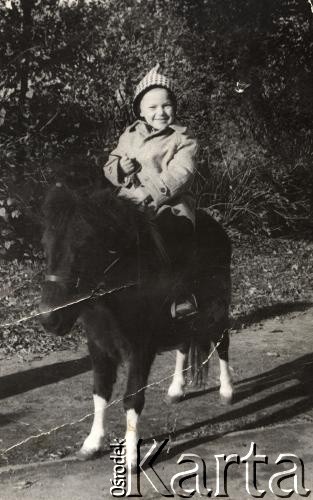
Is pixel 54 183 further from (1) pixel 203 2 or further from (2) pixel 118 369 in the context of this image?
(1) pixel 203 2

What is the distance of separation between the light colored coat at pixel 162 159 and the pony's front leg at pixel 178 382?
3.41 feet

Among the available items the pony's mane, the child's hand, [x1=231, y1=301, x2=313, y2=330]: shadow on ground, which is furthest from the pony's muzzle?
[x1=231, y1=301, x2=313, y2=330]: shadow on ground

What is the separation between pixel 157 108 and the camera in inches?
163

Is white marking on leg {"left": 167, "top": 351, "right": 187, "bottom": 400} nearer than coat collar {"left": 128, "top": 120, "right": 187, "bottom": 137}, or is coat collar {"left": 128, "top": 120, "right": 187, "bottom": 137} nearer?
coat collar {"left": 128, "top": 120, "right": 187, "bottom": 137}

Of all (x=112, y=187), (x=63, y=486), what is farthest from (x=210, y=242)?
(x=63, y=486)

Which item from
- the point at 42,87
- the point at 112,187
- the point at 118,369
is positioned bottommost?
the point at 118,369

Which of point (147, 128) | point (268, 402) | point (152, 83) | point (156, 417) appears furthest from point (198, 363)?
point (152, 83)

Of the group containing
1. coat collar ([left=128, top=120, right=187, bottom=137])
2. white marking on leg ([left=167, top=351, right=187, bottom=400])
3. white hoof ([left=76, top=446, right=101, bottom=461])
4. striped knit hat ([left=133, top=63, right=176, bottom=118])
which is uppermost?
striped knit hat ([left=133, top=63, right=176, bottom=118])

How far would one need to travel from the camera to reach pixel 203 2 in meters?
4.50

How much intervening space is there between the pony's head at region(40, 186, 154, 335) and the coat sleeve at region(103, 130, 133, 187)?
315mm

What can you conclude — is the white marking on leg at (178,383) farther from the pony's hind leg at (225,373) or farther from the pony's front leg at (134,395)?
the pony's front leg at (134,395)

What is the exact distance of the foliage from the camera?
3873mm

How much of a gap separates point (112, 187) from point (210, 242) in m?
0.90

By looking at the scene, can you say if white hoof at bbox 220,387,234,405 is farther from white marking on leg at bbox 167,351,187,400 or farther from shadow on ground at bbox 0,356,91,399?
shadow on ground at bbox 0,356,91,399
